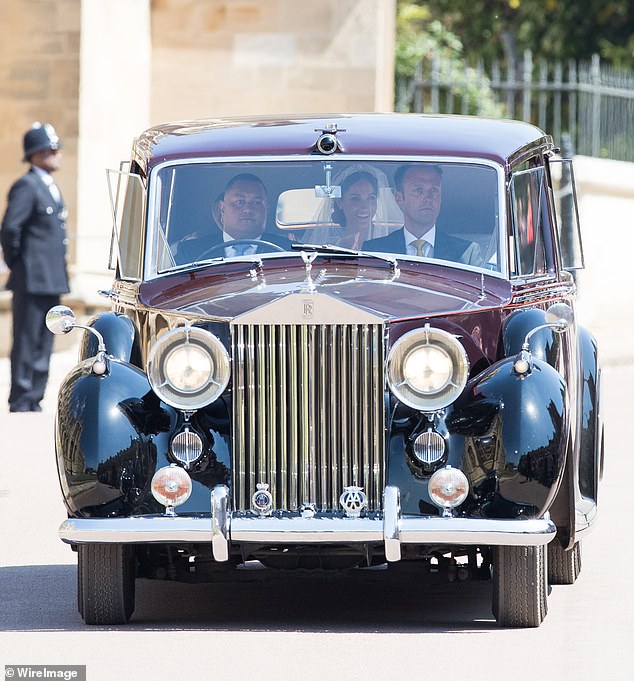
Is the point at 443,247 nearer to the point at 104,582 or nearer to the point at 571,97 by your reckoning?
the point at 104,582

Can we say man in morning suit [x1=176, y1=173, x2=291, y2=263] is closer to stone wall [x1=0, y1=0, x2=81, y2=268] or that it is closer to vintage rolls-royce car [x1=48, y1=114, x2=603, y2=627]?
vintage rolls-royce car [x1=48, y1=114, x2=603, y2=627]

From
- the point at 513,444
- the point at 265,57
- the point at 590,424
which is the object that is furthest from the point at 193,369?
the point at 265,57

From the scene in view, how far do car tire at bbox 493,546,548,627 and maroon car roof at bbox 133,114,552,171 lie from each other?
1.79m

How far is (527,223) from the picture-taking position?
7570mm

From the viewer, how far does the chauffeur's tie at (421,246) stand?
283 inches

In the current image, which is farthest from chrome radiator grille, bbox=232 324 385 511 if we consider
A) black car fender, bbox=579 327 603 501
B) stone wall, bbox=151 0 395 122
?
stone wall, bbox=151 0 395 122

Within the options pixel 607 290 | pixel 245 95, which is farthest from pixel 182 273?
pixel 607 290

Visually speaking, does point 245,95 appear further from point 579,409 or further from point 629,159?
point 579,409

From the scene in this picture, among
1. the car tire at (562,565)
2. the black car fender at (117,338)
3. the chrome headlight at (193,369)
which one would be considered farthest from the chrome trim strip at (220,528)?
the car tire at (562,565)

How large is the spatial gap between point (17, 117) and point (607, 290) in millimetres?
7992

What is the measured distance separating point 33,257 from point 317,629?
7.78 metres

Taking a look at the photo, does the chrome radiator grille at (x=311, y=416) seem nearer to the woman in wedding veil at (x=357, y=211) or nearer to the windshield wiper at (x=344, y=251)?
the windshield wiper at (x=344, y=251)

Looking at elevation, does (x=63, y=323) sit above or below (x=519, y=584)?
above
